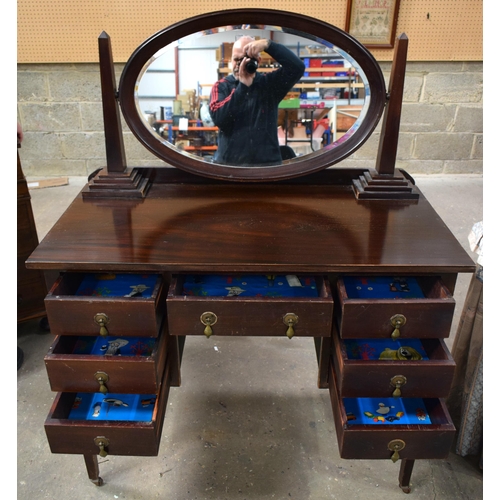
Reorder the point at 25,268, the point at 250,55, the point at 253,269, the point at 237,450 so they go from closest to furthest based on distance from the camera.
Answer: the point at 253,269, the point at 250,55, the point at 237,450, the point at 25,268

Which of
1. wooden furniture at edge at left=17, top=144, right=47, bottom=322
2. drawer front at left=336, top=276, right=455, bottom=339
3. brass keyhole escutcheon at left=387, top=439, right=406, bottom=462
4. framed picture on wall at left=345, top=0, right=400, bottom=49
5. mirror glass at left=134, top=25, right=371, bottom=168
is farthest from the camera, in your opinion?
framed picture on wall at left=345, top=0, right=400, bottom=49

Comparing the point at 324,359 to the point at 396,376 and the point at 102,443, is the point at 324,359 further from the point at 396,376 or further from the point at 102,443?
the point at 102,443

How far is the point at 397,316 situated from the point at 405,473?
0.54m

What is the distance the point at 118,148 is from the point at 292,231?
57cm

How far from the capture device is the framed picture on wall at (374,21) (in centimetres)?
275

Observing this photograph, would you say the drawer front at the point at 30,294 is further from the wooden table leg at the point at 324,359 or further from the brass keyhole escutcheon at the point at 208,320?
the wooden table leg at the point at 324,359

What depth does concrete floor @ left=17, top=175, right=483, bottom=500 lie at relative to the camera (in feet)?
4.60

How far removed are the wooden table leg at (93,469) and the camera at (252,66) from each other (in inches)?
45.3

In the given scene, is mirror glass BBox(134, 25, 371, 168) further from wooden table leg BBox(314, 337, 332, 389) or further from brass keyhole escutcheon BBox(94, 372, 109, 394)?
brass keyhole escutcheon BBox(94, 372, 109, 394)

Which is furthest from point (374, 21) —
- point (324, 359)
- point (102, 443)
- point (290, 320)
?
point (102, 443)

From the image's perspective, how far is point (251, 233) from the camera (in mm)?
1245

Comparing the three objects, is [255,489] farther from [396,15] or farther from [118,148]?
[396,15]

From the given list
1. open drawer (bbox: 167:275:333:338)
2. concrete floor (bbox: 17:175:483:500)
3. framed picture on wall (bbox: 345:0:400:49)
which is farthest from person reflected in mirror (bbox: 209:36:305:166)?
framed picture on wall (bbox: 345:0:400:49)

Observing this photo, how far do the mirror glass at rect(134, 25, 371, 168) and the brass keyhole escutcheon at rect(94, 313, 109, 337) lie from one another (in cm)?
56
